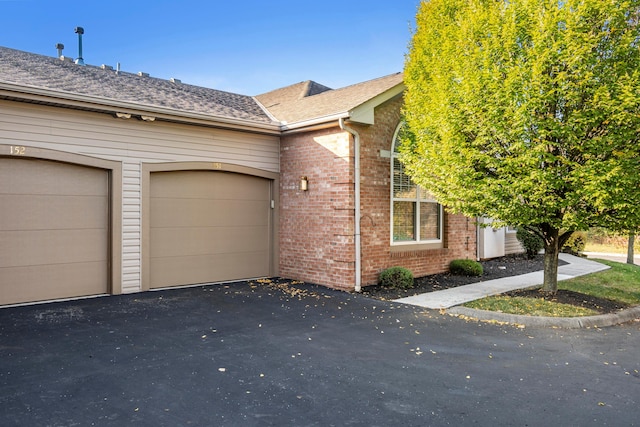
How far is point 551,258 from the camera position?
7.72m

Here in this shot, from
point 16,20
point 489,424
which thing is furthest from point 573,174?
point 16,20

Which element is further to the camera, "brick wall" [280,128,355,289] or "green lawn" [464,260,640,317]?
"brick wall" [280,128,355,289]

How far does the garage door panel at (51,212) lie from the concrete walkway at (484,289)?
5687mm

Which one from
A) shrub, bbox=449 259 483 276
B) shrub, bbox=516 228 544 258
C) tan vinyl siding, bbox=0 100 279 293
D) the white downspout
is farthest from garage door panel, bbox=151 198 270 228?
shrub, bbox=516 228 544 258

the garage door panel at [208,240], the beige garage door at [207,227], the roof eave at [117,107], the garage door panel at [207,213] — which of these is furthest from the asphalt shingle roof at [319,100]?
the garage door panel at [208,240]

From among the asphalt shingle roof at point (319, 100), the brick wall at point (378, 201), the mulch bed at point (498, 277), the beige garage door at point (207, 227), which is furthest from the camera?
the asphalt shingle roof at point (319, 100)

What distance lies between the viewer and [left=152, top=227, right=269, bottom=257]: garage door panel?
871 centimetres

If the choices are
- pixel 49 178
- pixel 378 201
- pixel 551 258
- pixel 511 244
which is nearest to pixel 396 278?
pixel 378 201

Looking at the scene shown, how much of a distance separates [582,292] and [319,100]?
6973 millimetres

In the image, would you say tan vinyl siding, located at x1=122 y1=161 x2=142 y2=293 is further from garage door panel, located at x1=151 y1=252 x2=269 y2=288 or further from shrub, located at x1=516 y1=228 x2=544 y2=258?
shrub, located at x1=516 y1=228 x2=544 y2=258

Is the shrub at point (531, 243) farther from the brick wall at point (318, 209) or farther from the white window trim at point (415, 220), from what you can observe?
the brick wall at point (318, 209)

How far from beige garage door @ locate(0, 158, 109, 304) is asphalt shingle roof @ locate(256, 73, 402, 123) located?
431cm

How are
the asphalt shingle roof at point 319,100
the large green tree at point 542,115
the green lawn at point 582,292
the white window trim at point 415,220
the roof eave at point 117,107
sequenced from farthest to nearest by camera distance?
1. the white window trim at point 415,220
2. the asphalt shingle roof at point 319,100
3. the roof eave at point 117,107
4. the green lawn at point 582,292
5. the large green tree at point 542,115

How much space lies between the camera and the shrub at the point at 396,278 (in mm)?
8930
